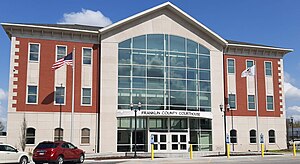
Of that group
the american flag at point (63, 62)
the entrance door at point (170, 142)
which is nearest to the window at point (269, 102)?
the entrance door at point (170, 142)

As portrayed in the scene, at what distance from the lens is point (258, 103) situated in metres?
43.9

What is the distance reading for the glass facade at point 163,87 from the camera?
3809 centimetres

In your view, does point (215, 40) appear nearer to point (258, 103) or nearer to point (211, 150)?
point (258, 103)

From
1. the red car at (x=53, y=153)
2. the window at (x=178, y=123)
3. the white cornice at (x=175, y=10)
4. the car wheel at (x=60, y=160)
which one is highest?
the white cornice at (x=175, y=10)

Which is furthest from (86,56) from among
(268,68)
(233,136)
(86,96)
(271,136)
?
(271,136)

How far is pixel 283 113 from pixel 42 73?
28316 mm

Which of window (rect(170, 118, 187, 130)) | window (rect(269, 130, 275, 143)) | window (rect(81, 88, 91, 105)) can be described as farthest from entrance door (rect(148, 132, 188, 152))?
window (rect(269, 130, 275, 143))

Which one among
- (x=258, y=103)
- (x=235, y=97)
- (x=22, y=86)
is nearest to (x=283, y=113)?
(x=258, y=103)

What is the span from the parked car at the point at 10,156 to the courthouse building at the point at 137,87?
31.2ft

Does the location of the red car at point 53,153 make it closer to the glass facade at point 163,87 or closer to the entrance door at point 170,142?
the glass facade at point 163,87

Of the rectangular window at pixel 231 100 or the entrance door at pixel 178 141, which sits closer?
the entrance door at pixel 178 141

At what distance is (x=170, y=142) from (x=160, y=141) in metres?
1.09

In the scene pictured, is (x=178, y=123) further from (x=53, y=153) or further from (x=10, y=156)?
(x=10, y=156)

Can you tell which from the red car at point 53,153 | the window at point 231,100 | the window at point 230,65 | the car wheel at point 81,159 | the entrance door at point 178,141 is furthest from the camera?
the window at point 230,65
